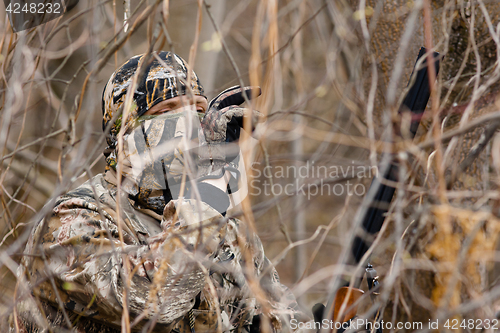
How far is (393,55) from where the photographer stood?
1723mm

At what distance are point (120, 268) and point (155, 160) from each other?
16.0 inches

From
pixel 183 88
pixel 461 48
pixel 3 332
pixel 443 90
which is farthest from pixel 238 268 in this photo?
pixel 461 48

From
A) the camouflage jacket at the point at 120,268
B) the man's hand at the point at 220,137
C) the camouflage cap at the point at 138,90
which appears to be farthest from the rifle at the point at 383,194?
the camouflage cap at the point at 138,90

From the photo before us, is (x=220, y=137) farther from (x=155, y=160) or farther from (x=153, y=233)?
(x=153, y=233)

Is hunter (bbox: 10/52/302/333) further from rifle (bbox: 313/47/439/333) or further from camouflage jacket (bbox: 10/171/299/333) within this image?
rifle (bbox: 313/47/439/333)

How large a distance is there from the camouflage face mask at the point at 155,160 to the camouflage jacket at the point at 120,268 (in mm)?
80

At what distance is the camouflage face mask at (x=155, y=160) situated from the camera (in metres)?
1.30

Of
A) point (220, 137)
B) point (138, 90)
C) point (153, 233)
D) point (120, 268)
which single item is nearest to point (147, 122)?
point (138, 90)

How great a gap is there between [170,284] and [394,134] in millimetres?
671

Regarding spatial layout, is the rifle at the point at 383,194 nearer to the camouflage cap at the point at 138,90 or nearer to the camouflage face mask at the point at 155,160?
the camouflage face mask at the point at 155,160

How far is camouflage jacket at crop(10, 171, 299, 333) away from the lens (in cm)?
99

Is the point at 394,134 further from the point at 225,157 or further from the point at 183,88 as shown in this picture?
the point at 183,88

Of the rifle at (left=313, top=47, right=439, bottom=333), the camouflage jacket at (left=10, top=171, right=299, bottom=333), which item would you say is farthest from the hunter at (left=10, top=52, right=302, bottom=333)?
the rifle at (left=313, top=47, right=439, bottom=333)

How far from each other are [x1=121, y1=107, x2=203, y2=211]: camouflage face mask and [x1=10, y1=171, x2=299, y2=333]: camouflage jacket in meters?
0.08
